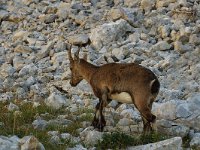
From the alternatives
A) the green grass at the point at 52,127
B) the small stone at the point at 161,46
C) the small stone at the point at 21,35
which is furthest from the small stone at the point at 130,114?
the small stone at the point at 21,35

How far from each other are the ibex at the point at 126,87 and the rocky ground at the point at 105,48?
53cm

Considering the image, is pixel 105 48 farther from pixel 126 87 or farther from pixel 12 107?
pixel 126 87

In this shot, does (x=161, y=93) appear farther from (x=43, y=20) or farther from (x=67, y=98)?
(x=43, y=20)

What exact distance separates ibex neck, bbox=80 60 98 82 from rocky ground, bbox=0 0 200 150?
1013 mm

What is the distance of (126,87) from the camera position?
11.5 m

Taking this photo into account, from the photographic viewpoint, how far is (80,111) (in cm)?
1359

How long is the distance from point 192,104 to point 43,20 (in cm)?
991

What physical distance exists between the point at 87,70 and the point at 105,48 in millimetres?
5308

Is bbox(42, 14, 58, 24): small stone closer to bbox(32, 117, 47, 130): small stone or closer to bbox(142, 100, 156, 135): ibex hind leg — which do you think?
bbox(32, 117, 47, 130): small stone

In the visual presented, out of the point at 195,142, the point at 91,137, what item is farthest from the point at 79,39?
the point at 195,142

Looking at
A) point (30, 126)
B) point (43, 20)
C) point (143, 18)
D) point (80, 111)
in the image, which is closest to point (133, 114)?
point (80, 111)

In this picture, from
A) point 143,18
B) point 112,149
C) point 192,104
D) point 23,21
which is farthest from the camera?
point 23,21

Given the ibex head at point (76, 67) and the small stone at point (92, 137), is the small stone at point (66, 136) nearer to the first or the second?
the small stone at point (92, 137)

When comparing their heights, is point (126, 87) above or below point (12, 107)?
above
